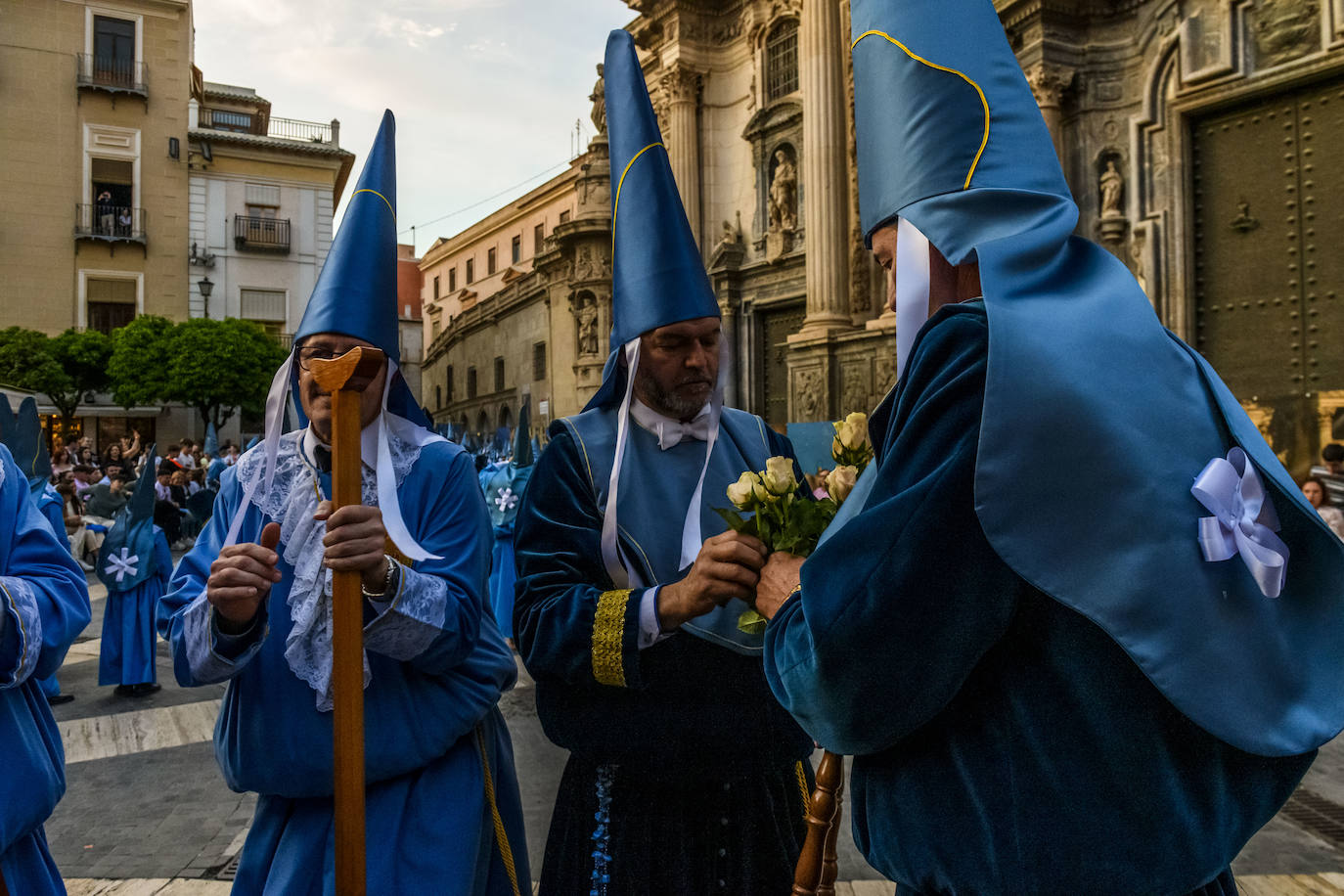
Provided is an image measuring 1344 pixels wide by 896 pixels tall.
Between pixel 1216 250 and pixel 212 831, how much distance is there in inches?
418

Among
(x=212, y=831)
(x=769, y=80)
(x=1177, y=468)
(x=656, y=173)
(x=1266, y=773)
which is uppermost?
(x=769, y=80)

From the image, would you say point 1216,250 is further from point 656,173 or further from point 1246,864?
point 656,173

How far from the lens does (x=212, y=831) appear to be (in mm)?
4480

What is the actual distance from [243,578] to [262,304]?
39.1 m

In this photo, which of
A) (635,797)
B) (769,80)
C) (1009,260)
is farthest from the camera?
(769,80)

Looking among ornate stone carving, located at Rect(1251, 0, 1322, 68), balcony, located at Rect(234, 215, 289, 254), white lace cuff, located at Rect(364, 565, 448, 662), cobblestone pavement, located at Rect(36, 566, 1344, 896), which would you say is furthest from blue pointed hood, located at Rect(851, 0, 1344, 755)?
balcony, located at Rect(234, 215, 289, 254)

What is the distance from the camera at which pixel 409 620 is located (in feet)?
6.98

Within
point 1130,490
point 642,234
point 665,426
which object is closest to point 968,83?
point 1130,490

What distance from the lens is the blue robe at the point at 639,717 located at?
212 cm

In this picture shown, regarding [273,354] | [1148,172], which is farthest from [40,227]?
[1148,172]

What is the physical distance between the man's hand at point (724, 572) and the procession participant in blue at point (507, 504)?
23.3ft

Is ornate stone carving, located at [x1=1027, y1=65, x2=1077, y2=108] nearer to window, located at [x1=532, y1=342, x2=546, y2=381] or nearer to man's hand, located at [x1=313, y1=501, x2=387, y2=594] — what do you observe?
man's hand, located at [x1=313, y1=501, x2=387, y2=594]

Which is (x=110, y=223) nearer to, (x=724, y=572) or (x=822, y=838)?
(x=724, y=572)

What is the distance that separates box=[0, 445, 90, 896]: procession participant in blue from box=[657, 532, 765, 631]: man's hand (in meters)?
1.48
